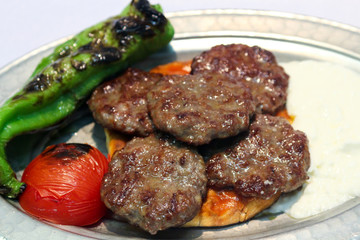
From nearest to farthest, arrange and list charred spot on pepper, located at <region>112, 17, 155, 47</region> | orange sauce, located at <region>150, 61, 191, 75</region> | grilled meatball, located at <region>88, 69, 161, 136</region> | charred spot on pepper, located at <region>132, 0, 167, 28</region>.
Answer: grilled meatball, located at <region>88, 69, 161, 136</region>, charred spot on pepper, located at <region>112, 17, 155, 47</region>, charred spot on pepper, located at <region>132, 0, 167, 28</region>, orange sauce, located at <region>150, 61, 191, 75</region>

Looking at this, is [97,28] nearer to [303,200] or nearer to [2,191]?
[2,191]

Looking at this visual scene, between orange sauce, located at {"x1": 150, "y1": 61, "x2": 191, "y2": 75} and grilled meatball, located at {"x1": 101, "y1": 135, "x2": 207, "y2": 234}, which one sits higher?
grilled meatball, located at {"x1": 101, "y1": 135, "x2": 207, "y2": 234}

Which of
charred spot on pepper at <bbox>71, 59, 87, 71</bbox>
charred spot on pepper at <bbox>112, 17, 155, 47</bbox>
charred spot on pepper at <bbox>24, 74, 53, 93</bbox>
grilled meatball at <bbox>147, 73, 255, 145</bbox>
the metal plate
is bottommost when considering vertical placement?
the metal plate

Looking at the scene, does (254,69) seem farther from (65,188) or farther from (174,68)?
(65,188)

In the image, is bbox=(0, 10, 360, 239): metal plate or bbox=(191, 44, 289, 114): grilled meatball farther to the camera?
bbox=(191, 44, 289, 114): grilled meatball

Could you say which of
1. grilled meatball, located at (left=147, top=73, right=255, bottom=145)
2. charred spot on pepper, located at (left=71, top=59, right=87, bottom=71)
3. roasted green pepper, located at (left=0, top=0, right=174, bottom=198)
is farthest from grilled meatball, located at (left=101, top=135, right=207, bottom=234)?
charred spot on pepper, located at (left=71, top=59, right=87, bottom=71)

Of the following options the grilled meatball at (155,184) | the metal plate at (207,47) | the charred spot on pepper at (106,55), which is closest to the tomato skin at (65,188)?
the metal plate at (207,47)

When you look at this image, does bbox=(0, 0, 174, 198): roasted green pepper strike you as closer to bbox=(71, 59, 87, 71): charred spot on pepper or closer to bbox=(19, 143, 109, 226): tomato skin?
bbox=(71, 59, 87, 71): charred spot on pepper
